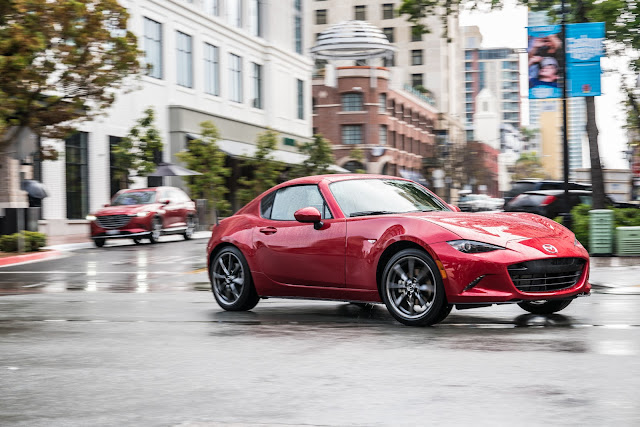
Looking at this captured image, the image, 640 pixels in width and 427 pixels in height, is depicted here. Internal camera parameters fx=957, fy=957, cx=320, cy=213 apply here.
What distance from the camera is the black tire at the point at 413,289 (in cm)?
821

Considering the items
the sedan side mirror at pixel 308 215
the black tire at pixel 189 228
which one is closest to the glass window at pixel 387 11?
the black tire at pixel 189 228

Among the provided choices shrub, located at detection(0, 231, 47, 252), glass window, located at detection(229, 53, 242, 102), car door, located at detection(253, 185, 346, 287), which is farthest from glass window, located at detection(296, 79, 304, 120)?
car door, located at detection(253, 185, 346, 287)

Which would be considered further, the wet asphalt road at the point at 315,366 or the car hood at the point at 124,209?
the car hood at the point at 124,209

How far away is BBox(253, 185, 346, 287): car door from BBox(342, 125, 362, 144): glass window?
246 feet

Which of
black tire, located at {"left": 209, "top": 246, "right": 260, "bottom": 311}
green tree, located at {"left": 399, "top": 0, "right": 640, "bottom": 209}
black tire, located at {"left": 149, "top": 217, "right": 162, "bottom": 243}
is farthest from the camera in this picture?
black tire, located at {"left": 149, "top": 217, "right": 162, "bottom": 243}

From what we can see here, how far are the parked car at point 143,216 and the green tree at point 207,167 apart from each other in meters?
8.06

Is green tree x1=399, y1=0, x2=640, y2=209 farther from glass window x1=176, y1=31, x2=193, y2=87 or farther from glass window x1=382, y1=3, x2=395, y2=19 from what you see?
glass window x1=382, y1=3, x2=395, y2=19

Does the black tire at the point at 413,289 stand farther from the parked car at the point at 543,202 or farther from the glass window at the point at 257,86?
the glass window at the point at 257,86

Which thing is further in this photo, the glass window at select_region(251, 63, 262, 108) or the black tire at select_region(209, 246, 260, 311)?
the glass window at select_region(251, 63, 262, 108)

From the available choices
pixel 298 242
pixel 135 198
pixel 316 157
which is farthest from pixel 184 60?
pixel 298 242

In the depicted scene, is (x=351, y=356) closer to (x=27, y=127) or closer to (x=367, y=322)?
(x=367, y=322)

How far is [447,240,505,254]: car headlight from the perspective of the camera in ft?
26.3

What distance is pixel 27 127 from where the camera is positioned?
23.5 meters

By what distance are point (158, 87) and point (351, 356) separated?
37470mm
